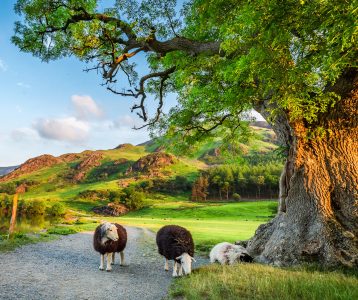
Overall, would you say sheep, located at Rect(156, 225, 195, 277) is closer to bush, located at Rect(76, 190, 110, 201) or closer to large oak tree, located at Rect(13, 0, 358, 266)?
large oak tree, located at Rect(13, 0, 358, 266)

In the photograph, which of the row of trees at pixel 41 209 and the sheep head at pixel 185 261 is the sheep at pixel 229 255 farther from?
the row of trees at pixel 41 209

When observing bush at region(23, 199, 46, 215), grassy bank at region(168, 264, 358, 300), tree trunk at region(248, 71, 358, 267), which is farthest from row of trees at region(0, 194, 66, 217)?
grassy bank at region(168, 264, 358, 300)

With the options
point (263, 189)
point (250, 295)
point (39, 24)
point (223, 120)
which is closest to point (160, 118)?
point (223, 120)

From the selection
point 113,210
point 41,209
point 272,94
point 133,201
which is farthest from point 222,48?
point 133,201

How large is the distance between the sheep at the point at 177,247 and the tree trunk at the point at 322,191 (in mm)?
4107

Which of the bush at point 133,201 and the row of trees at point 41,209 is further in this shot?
the bush at point 133,201

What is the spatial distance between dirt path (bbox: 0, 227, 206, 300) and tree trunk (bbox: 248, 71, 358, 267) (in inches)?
229

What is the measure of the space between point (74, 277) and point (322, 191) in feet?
37.3

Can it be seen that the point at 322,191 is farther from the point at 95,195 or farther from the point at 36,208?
the point at 95,195

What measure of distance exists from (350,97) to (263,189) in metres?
165

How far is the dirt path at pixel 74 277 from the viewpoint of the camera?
973 cm

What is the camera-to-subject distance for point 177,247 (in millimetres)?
13188

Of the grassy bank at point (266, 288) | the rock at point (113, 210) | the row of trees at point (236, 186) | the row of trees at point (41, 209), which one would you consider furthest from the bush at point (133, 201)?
the grassy bank at point (266, 288)

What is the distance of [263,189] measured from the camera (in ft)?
567
